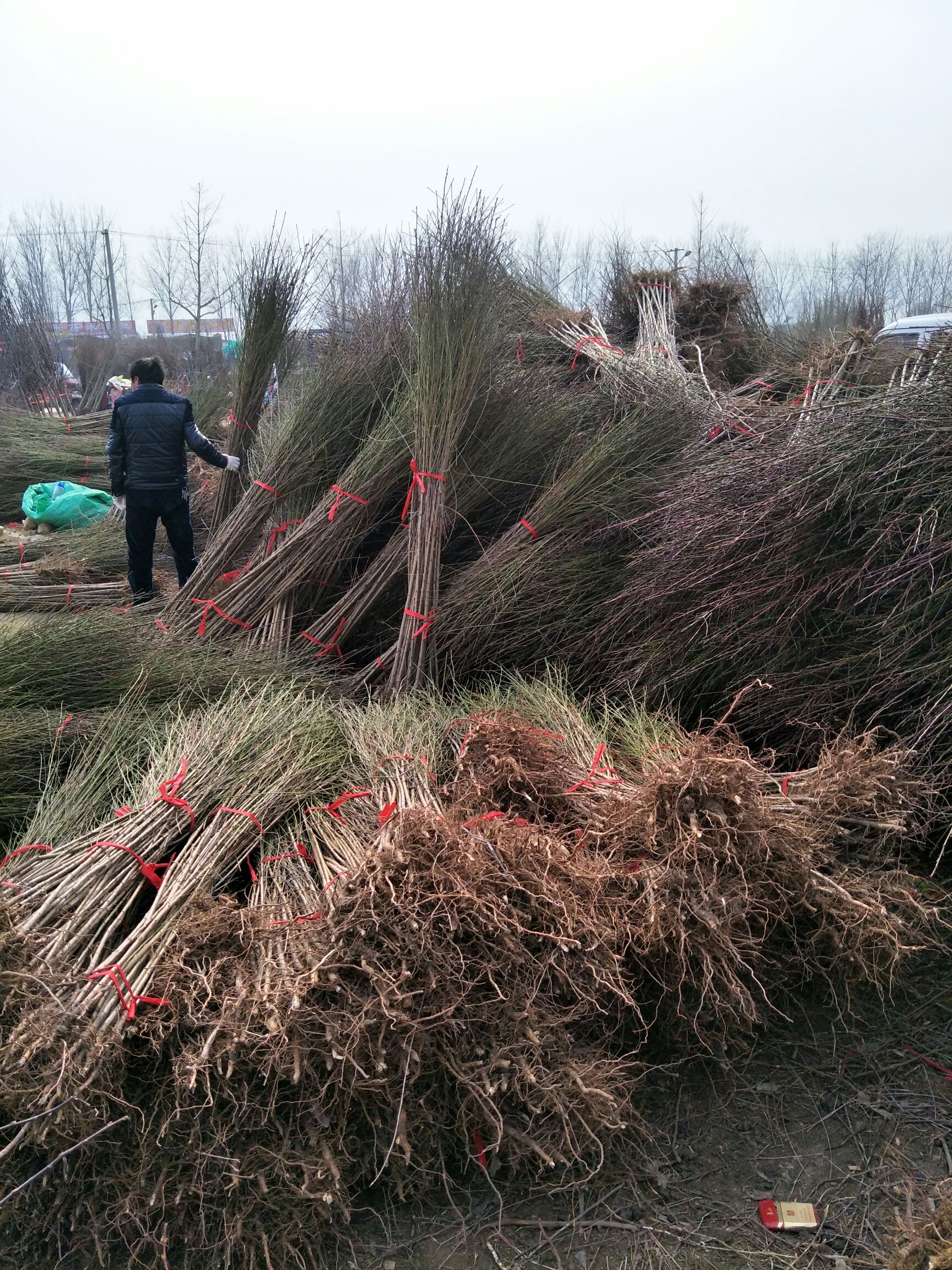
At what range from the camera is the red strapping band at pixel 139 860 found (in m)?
2.26

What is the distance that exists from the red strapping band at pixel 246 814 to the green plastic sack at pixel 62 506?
15.7ft

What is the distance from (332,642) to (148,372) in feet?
7.60

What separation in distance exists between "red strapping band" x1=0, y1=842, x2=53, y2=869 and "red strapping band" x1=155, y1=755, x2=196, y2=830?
300mm

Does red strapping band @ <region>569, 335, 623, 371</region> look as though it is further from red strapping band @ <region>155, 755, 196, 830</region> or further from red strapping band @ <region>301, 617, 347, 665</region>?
red strapping band @ <region>155, 755, 196, 830</region>

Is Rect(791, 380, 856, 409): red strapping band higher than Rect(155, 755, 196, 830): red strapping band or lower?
higher

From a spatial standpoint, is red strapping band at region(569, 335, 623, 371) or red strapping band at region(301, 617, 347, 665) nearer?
red strapping band at region(301, 617, 347, 665)

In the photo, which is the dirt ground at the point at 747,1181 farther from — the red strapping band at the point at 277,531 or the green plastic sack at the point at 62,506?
the green plastic sack at the point at 62,506

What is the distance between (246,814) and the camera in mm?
2434

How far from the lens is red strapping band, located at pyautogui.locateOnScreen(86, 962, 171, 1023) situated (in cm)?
187

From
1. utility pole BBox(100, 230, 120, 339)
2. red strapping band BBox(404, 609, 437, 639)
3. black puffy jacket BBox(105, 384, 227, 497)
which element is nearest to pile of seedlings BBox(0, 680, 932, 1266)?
red strapping band BBox(404, 609, 437, 639)

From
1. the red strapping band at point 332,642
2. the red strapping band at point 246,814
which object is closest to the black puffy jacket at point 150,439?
the red strapping band at point 332,642

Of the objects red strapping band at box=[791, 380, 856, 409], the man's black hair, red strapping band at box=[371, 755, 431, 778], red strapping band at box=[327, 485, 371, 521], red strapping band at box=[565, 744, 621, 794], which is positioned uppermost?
the man's black hair

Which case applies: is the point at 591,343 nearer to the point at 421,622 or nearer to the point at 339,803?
the point at 421,622

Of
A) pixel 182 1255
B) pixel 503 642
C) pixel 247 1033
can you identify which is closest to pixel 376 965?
pixel 247 1033
